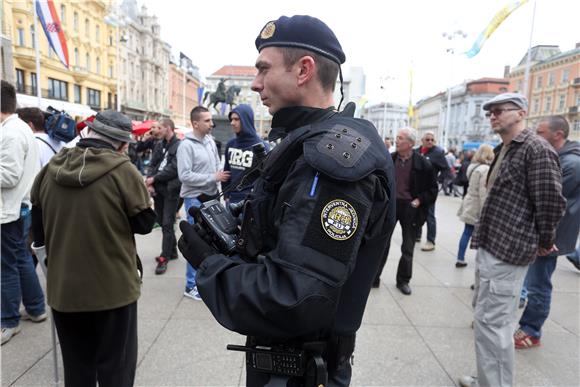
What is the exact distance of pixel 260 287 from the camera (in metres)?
1.08

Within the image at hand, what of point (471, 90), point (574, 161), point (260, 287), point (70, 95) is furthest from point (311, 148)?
point (471, 90)

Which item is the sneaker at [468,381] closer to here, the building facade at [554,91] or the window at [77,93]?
the window at [77,93]

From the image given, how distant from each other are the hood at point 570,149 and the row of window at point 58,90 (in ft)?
120

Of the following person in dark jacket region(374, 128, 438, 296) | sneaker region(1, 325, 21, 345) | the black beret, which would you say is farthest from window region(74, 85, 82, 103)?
the black beret

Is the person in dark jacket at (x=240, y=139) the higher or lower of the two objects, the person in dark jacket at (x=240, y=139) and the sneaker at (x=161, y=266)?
the higher

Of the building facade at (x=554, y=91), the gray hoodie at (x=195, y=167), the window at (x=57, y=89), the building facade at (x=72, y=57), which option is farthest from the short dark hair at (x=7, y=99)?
the building facade at (x=554, y=91)

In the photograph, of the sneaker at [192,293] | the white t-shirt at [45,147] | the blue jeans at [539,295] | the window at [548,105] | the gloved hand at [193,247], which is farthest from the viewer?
the window at [548,105]

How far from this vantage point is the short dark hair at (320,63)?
1353 millimetres

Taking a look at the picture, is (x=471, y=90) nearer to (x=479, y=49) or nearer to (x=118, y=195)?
(x=479, y=49)

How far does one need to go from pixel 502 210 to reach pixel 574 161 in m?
1.61

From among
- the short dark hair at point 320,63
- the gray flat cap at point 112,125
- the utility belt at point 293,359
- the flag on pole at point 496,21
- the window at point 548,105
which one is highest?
the window at point 548,105

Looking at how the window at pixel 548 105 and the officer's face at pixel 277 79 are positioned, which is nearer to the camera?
the officer's face at pixel 277 79

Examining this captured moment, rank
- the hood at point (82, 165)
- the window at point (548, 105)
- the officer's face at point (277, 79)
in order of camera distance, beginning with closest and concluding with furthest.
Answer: the officer's face at point (277, 79) < the hood at point (82, 165) < the window at point (548, 105)

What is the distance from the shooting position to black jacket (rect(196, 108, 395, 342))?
1.07 meters
